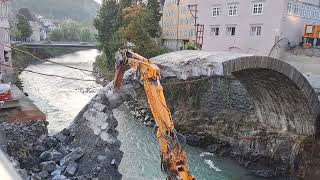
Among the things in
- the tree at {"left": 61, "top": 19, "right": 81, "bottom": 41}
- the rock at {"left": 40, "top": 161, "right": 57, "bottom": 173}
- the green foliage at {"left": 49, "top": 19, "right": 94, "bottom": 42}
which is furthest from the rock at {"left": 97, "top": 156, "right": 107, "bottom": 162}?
the tree at {"left": 61, "top": 19, "right": 81, "bottom": 41}

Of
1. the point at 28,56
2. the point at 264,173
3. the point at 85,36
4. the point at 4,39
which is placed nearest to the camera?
the point at 264,173

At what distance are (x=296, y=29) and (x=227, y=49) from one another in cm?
480

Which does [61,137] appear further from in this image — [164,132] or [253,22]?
[253,22]

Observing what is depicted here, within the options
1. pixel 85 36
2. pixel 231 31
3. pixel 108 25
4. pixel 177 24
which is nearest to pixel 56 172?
pixel 231 31

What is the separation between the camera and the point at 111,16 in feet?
134

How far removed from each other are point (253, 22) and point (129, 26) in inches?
457

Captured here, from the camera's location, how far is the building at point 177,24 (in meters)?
38.7

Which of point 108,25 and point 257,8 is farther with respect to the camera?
point 108,25

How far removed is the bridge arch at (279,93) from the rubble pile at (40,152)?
624 centimetres

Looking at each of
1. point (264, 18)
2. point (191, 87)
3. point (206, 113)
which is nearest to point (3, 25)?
point (191, 87)

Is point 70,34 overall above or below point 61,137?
above

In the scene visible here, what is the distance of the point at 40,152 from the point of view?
12.2 meters

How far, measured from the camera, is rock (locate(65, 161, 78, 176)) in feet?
36.3

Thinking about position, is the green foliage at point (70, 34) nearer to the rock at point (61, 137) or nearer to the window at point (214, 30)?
the window at point (214, 30)
